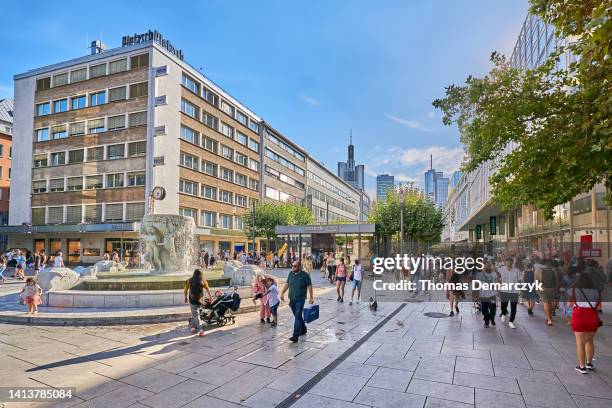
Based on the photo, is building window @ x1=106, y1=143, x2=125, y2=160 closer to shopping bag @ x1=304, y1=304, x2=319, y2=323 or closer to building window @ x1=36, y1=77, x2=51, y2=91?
building window @ x1=36, y1=77, x2=51, y2=91

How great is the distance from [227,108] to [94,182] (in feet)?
59.2

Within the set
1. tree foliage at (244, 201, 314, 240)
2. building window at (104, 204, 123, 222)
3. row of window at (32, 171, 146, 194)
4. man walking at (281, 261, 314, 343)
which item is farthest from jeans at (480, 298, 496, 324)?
building window at (104, 204, 123, 222)

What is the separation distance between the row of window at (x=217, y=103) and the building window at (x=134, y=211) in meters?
12.3

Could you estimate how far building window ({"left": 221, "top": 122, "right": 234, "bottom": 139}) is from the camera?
46.6m

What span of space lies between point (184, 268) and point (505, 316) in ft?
41.3

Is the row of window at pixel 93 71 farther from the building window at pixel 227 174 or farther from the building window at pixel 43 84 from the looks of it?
the building window at pixel 227 174

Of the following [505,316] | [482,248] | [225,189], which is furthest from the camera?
[225,189]

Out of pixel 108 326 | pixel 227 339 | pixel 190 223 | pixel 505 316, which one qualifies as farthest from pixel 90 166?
pixel 505 316

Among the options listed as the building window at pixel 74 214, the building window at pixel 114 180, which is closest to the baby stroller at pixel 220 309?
the building window at pixel 114 180

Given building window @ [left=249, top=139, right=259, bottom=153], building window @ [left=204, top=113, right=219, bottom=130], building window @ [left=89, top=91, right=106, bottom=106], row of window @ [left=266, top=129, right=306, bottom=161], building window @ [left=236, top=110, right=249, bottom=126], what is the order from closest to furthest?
1. building window @ [left=89, top=91, right=106, bottom=106]
2. building window @ [left=204, top=113, right=219, bottom=130]
3. building window @ [left=236, top=110, right=249, bottom=126]
4. building window @ [left=249, top=139, right=259, bottom=153]
5. row of window @ [left=266, top=129, right=306, bottom=161]

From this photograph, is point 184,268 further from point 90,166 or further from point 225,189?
point 225,189

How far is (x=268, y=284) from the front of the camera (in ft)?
32.2

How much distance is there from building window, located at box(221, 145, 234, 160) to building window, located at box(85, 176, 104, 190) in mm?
13847

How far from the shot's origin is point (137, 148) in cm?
3600
